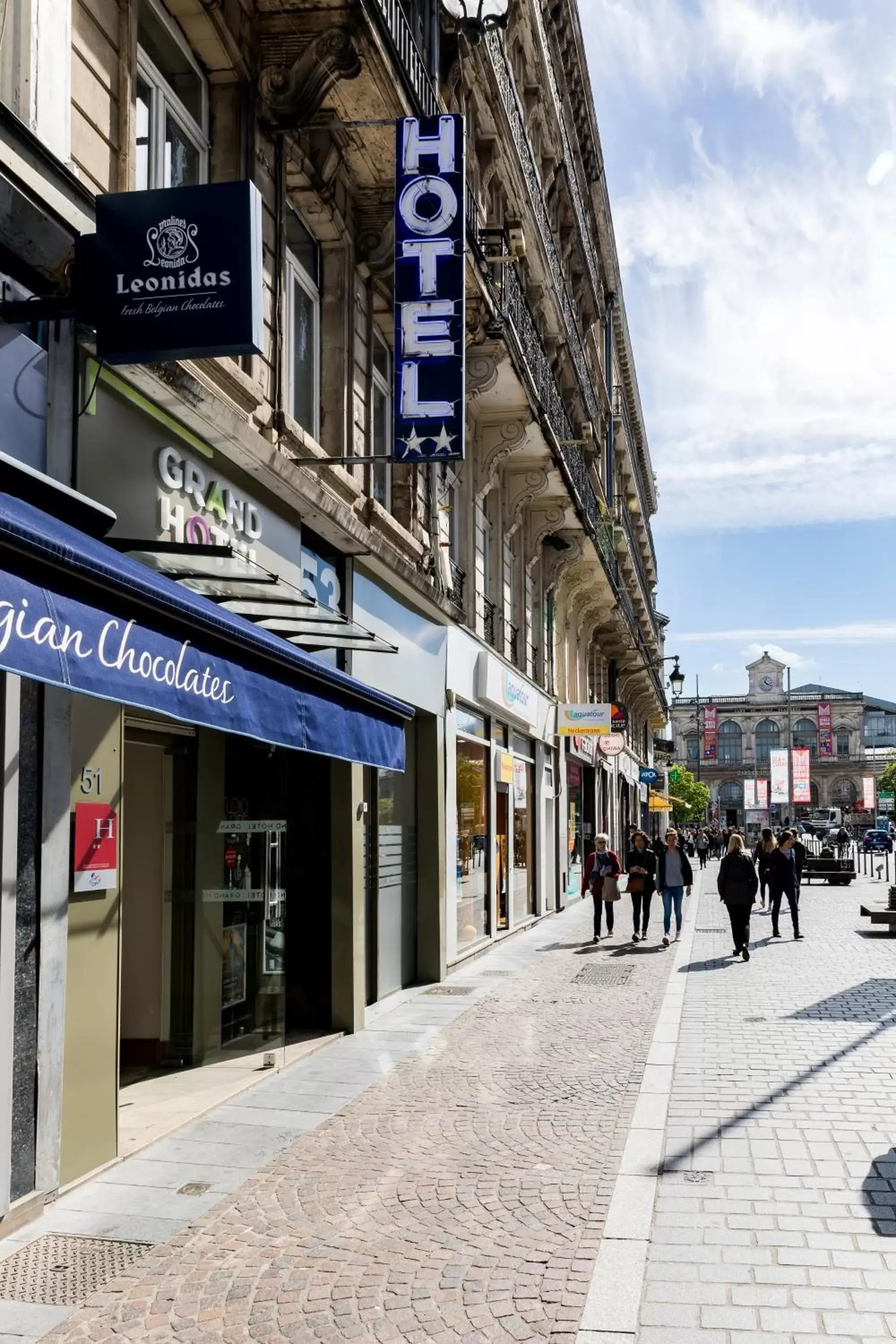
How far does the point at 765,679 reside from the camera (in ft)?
470

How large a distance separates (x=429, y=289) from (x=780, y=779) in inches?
1807

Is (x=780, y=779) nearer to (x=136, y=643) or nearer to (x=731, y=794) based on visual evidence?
(x=136, y=643)

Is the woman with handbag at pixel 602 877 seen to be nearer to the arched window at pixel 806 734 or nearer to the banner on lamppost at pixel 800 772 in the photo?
the banner on lamppost at pixel 800 772

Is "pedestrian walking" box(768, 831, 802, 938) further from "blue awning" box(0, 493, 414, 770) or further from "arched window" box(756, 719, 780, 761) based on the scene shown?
"arched window" box(756, 719, 780, 761)

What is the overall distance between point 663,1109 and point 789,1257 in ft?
9.01

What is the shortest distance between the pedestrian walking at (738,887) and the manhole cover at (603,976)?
1.87 meters

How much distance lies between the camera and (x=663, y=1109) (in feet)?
26.0

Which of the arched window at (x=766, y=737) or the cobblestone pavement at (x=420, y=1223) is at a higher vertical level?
the arched window at (x=766, y=737)

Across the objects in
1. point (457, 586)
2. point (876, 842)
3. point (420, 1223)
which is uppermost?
point (457, 586)

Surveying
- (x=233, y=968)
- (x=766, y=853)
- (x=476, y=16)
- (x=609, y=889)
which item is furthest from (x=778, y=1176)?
(x=766, y=853)

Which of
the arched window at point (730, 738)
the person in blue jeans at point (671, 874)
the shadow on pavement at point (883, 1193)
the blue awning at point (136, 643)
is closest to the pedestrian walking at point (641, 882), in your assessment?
the person in blue jeans at point (671, 874)

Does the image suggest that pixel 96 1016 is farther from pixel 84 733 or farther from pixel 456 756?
pixel 456 756

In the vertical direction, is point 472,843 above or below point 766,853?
above

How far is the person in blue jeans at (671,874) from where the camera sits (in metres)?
18.5
